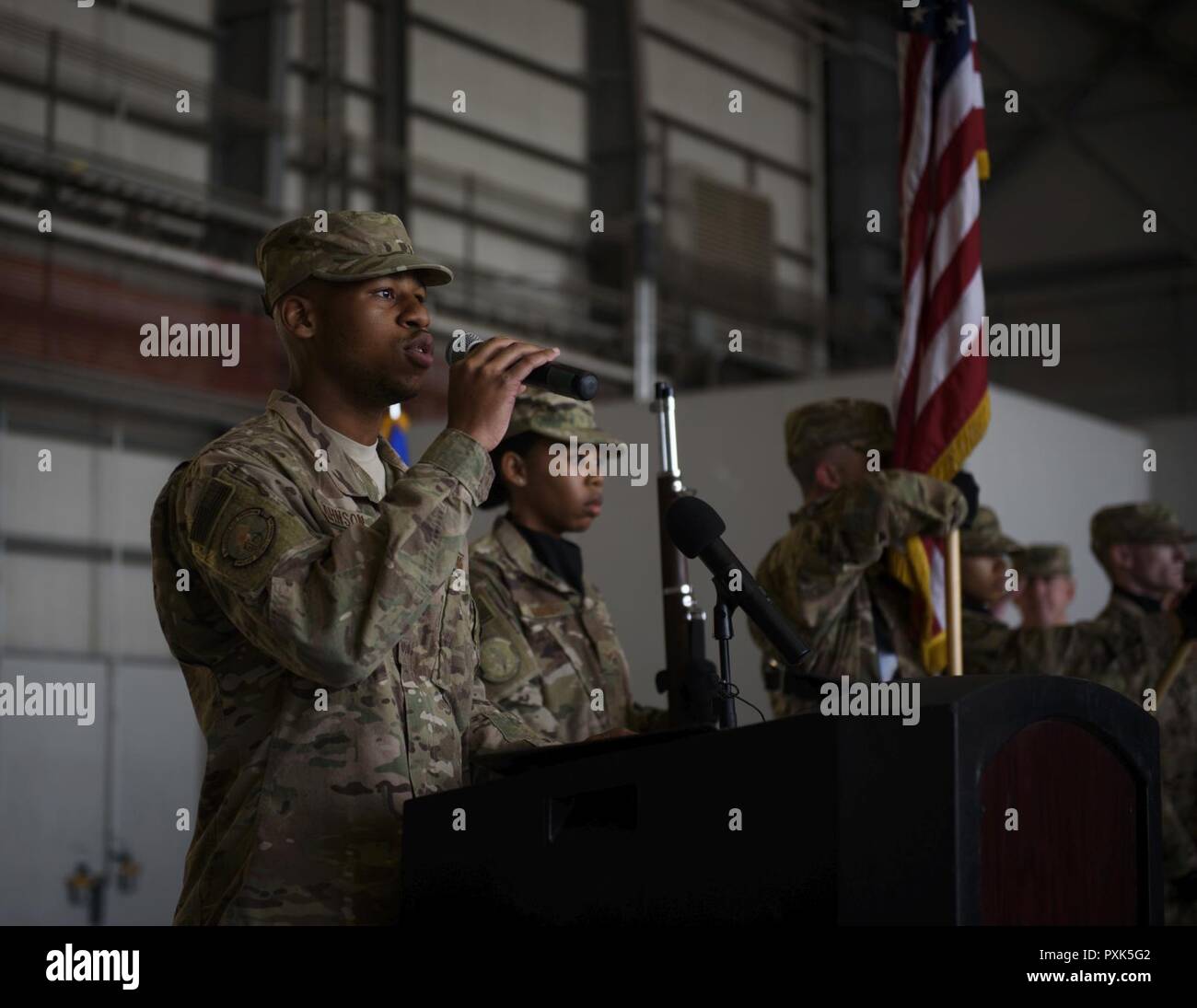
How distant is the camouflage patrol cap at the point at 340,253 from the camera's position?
196cm

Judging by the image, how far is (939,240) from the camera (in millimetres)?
3795

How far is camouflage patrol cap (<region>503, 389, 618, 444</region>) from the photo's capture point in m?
3.19

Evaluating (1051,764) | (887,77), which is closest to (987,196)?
(887,77)

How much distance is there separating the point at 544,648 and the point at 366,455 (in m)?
1.09

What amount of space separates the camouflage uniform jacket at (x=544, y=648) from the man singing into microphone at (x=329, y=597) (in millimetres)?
951

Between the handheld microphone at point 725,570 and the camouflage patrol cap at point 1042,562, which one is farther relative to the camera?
the camouflage patrol cap at point 1042,562

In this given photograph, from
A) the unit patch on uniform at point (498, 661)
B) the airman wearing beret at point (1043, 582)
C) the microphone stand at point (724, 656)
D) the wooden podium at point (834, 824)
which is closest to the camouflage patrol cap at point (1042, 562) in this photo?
the airman wearing beret at point (1043, 582)

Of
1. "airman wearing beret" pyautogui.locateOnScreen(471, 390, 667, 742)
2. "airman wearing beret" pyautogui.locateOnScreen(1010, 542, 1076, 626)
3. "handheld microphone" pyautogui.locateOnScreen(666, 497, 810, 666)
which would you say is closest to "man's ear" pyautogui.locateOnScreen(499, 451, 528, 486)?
"airman wearing beret" pyautogui.locateOnScreen(471, 390, 667, 742)

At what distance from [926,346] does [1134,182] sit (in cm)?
906

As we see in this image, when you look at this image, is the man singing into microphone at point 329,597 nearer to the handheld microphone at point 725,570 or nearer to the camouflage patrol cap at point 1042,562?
the handheld microphone at point 725,570

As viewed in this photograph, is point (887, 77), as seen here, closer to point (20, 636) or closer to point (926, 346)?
point (20, 636)

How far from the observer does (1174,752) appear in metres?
4.21

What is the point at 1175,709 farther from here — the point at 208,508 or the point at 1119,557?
the point at 208,508

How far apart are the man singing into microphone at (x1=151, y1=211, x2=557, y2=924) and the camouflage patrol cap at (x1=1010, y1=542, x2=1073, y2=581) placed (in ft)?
11.1
